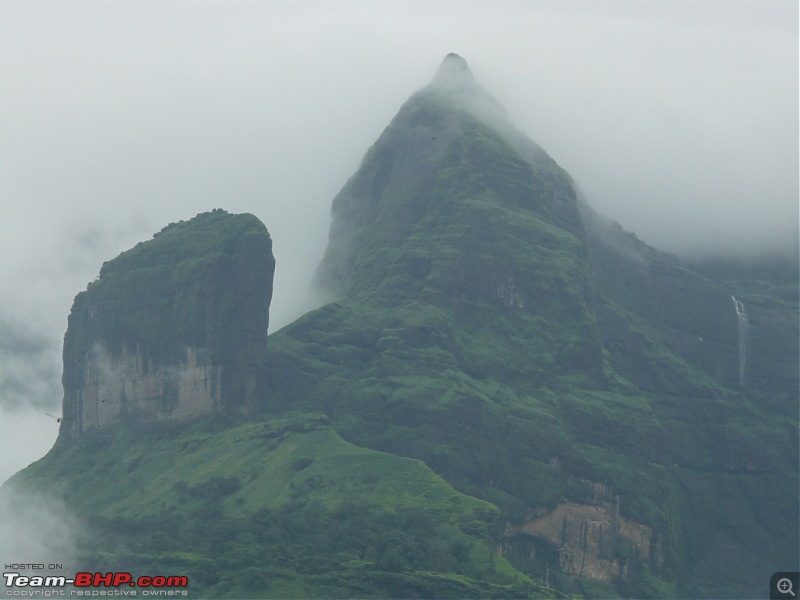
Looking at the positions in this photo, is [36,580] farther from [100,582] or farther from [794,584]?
[794,584]

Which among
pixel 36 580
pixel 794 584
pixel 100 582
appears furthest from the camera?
pixel 100 582

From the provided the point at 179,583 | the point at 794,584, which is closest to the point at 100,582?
the point at 179,583

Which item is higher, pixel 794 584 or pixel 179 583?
pixel 179 583

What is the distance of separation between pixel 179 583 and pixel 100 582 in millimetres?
8430

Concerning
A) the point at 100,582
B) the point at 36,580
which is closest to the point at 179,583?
the point at 100,582

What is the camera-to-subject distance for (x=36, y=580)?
589 ft

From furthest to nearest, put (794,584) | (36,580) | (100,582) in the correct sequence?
1. (100,582)
2. (36,580)
3. (794,584)

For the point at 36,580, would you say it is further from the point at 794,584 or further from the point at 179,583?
the point at 794,584

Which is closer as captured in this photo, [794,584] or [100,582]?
[794,584]

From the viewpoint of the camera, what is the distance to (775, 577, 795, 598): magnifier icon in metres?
129

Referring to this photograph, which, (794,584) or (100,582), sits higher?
(100,582)

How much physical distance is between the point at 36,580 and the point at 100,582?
48.0 feet

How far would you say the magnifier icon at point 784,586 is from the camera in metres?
129

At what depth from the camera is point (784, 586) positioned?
129 m
